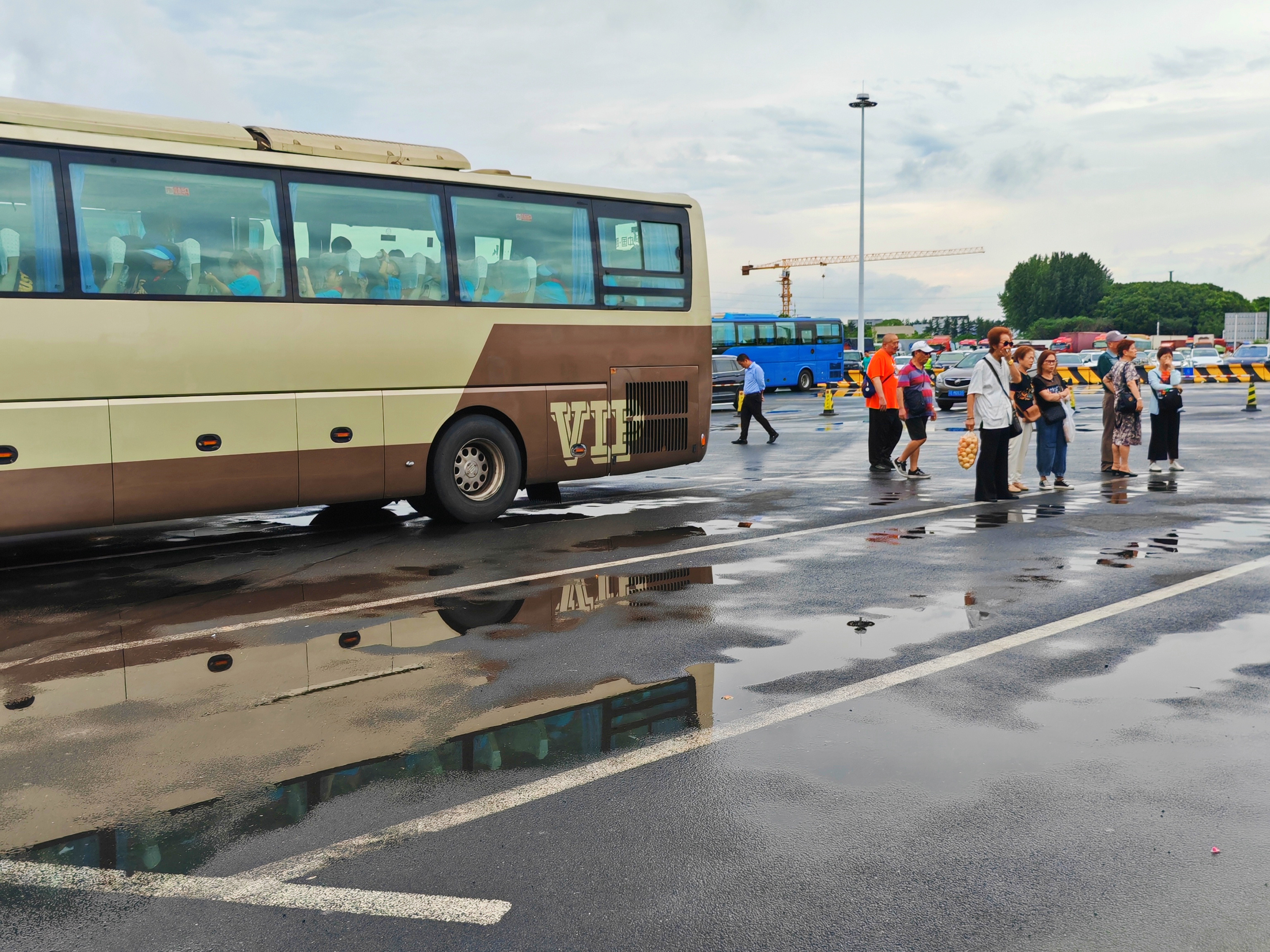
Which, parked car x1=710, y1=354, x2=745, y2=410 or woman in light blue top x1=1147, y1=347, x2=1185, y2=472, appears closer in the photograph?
woman in light blue top x1=1147, y1=347, x2=1185, y2=472

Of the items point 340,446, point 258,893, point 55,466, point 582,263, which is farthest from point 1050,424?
point 258,893

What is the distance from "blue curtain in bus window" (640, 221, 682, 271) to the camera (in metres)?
13.6

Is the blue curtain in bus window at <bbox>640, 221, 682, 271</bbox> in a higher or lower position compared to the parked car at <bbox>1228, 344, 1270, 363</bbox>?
higher

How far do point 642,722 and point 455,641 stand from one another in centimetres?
189

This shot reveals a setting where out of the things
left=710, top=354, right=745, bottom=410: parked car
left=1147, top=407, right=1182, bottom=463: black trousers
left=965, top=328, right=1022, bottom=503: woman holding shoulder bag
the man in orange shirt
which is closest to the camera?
left=965, top=328, right=1022, bottom=503: woman holding shoulder bag

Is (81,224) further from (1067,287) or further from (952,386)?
(1067,287)

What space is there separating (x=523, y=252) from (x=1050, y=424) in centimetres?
646

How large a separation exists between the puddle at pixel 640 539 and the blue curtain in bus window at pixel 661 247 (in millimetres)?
3633

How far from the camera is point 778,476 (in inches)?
651

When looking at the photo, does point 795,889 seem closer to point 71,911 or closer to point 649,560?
point 71,911

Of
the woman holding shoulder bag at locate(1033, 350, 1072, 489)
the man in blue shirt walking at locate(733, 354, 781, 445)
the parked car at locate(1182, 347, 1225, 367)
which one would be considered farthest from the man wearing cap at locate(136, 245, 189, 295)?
the parked car at locate(1182, 347, 1225, 367)

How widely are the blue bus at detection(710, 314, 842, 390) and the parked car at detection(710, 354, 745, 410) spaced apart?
35.1 ft

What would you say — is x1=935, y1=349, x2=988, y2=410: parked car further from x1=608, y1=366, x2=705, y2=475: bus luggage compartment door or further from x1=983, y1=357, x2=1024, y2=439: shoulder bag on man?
x1=983, y1=357, x2=1024, y2=439: shoulder bag on man

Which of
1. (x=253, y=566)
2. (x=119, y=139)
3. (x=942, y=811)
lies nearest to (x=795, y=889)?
(x=942, y=811)
